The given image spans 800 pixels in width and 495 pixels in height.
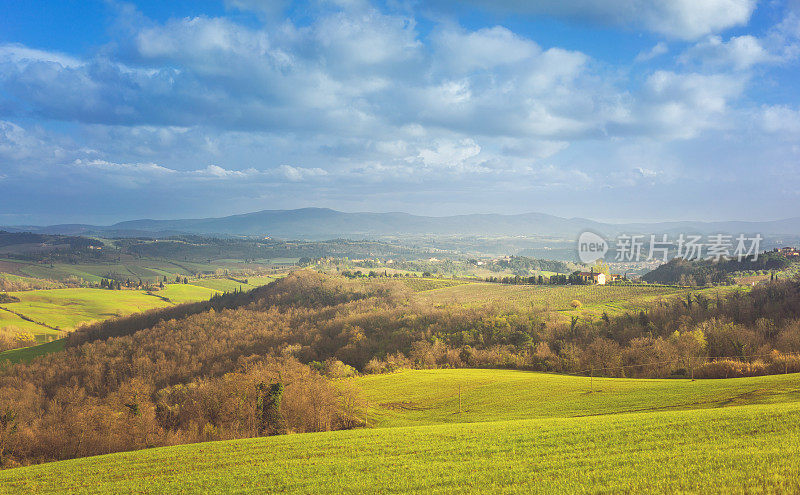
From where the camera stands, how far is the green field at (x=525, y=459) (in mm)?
13930

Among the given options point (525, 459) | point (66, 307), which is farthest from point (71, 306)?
point (525, 459)

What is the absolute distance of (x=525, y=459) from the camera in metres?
18.0

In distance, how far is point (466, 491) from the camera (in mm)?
14992

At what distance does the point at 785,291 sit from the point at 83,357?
549 ft

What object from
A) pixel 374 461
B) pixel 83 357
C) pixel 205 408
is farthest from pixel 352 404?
pixel 83 357

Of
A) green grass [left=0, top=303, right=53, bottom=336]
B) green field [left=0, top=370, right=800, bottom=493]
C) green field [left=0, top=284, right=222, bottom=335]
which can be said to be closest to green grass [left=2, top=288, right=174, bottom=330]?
green field [left=0, top=284, right=222, bottom=335]

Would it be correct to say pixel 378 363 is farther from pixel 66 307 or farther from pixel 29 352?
pixel 66 307

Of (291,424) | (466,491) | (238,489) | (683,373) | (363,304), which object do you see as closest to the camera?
(466,491)

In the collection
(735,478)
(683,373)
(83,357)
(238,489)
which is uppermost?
(735,478)

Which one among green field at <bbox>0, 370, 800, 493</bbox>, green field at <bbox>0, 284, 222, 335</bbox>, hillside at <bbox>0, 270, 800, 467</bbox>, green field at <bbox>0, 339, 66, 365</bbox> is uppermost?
green field at <bbox>0, 370, 800, 493</bbox>

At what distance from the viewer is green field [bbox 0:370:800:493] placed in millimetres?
13930

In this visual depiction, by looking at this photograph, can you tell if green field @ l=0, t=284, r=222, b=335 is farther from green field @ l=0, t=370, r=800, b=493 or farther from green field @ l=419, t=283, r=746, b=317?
green field @ l=0, t=370, r=800, b=493

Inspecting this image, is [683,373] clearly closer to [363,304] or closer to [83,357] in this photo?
[363,304]

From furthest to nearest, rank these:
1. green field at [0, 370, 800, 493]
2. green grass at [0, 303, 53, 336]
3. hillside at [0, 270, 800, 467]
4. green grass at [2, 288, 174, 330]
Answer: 1. green grass at [2, 288, 174, 330]
2. green grass at [0, 303, 53, 336]
3. hillside at [0, 270, 800, 467]
4. green field at [0, 370, 800, 493]
